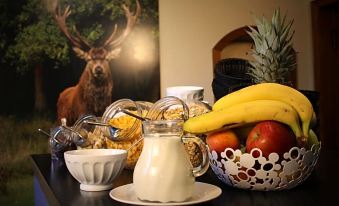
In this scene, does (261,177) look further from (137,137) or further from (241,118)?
(137,137)

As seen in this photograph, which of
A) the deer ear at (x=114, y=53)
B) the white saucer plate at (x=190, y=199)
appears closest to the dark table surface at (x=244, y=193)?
the white saucer plate at (x=190, y=199)

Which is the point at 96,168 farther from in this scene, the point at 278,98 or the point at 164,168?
the point at 278,98

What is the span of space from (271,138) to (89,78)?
200cm

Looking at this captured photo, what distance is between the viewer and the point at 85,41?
103 inches

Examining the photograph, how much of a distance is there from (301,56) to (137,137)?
7.96ft

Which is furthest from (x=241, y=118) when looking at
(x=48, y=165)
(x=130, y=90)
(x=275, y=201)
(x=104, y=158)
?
(x=130, y=90)

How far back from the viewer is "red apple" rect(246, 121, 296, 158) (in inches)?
30.1

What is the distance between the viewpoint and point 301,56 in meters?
3.19

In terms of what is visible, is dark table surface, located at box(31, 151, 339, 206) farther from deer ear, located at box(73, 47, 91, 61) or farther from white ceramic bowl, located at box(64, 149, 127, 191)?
deer ear, located at box(73, 47, 91, 61)

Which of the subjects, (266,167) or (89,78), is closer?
(266,167)

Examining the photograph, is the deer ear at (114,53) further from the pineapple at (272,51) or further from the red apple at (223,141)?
the red apple at (223,141)

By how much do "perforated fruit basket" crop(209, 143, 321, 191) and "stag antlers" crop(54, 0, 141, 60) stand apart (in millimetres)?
1953

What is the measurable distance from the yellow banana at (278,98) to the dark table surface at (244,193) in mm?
111

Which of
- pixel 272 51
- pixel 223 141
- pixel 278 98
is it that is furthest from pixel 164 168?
pixel 272 51
